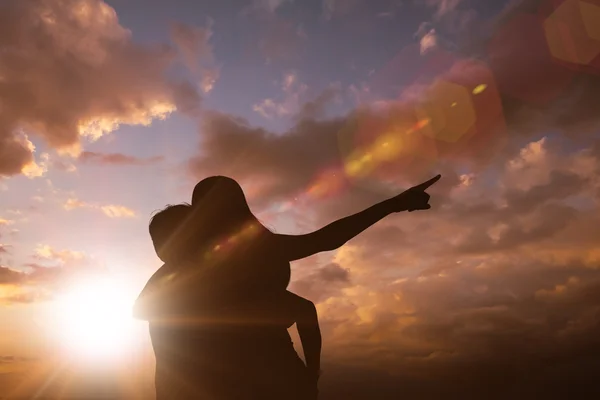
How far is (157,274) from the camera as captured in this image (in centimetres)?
477

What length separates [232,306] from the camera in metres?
4.47

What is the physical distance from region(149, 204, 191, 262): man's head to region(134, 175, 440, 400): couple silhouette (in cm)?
1

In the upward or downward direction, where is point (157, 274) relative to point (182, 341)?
upward

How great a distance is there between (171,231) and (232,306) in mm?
934

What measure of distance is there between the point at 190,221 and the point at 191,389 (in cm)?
149

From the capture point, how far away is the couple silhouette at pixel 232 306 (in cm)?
430

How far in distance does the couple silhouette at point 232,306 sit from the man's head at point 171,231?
13 millimetres

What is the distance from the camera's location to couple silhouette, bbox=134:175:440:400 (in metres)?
4.30

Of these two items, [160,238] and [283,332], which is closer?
[283,332]

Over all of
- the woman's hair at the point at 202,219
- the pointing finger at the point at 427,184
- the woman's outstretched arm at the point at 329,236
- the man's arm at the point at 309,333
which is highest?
the pointing finger at the point at 427,184

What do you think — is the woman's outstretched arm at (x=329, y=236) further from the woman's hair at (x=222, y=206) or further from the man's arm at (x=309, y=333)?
the man's arm at (x=309, y=333)

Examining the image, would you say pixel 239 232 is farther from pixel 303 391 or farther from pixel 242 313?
pixel 303 391

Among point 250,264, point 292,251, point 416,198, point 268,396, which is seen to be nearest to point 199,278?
point 250,264

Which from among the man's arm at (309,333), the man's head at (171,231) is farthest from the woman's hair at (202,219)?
the man's arm at (309,333)
